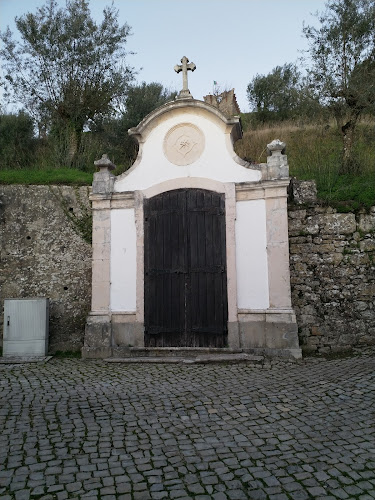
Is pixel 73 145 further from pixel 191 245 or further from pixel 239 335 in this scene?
pixel 239 335

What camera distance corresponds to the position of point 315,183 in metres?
8.63

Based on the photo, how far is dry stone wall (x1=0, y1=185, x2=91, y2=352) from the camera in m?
9.18

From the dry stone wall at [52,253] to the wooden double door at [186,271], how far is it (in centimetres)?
205

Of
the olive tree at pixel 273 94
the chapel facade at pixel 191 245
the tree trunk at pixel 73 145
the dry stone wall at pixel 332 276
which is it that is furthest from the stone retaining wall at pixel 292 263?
the olive tree at pixel 273 94

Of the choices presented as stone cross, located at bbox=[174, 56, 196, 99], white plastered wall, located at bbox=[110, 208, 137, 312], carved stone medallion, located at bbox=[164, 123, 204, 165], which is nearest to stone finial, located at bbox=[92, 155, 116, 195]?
white plastered wall, located at bbox=[110, 208, 137, 312]

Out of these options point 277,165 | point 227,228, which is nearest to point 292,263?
point 227,228

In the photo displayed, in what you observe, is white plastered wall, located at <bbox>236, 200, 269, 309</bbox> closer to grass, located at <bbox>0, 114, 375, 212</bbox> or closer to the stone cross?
grass, located at <bbox>0, 114, 375, 212</bbox>

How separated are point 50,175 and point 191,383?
7.13 metres

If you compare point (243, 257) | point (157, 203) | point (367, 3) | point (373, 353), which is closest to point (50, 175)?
point (157, 203)

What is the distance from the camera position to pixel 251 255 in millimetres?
7754

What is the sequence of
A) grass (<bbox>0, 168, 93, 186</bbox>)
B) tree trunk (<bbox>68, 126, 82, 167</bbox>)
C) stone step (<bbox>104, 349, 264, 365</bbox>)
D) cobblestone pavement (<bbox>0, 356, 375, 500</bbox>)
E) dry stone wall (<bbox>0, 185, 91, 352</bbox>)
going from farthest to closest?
tree trunk (<bbox>68, 126, 82, 167</bbox>), grass (<bbox>0, 168, 93, 186</bbox>), dry stone wall (<bbox>0, 185, 91, 352</bbox>), stone step (<bbox>104, 349, 264, 365</bbox>), cobblestone pavement (<bbox>0, 356, 375, 500</bbox>)

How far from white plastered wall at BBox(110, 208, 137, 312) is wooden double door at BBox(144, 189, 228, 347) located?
0.93ft

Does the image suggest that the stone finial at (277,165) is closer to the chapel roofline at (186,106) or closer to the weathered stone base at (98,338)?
the chapel roofline at (186,106)

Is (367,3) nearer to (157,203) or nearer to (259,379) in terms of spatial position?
(157,203)
